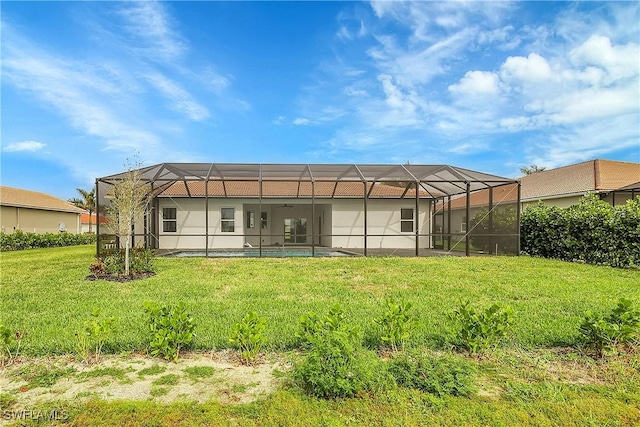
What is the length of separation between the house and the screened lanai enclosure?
11 centimetres

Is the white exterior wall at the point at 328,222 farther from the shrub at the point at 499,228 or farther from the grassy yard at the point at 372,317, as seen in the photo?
the grassy yard at the point at 372,317

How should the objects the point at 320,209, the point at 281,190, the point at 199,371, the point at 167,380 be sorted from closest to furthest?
1. the point at 167,380
2. the point at 199,371
3. the point at 281,190
4. the point at 320,209

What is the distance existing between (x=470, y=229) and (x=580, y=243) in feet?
13.1

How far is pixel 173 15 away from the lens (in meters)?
10.4

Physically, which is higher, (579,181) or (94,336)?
(579,181)

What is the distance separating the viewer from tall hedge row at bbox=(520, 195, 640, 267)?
1095cm

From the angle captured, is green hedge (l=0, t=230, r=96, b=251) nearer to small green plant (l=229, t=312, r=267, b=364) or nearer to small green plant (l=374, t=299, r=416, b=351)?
small green plant (l=229, t=312, r=267, b=364)

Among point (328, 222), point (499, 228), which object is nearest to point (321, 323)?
point (499, 228)

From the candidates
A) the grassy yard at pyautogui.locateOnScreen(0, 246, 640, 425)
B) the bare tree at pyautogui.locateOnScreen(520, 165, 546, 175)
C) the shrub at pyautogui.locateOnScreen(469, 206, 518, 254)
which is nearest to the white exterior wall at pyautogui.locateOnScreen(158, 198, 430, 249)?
the shrub at pyautogui.locateOnScreen(469, 206, 518, 254)

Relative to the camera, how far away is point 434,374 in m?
3.11

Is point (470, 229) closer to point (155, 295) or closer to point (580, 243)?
point (580, 243)

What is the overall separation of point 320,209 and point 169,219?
8.36 metres

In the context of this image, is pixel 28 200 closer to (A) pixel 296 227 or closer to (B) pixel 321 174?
(A) pixel 296 227

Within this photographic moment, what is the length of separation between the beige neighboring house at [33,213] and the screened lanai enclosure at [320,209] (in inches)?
520
